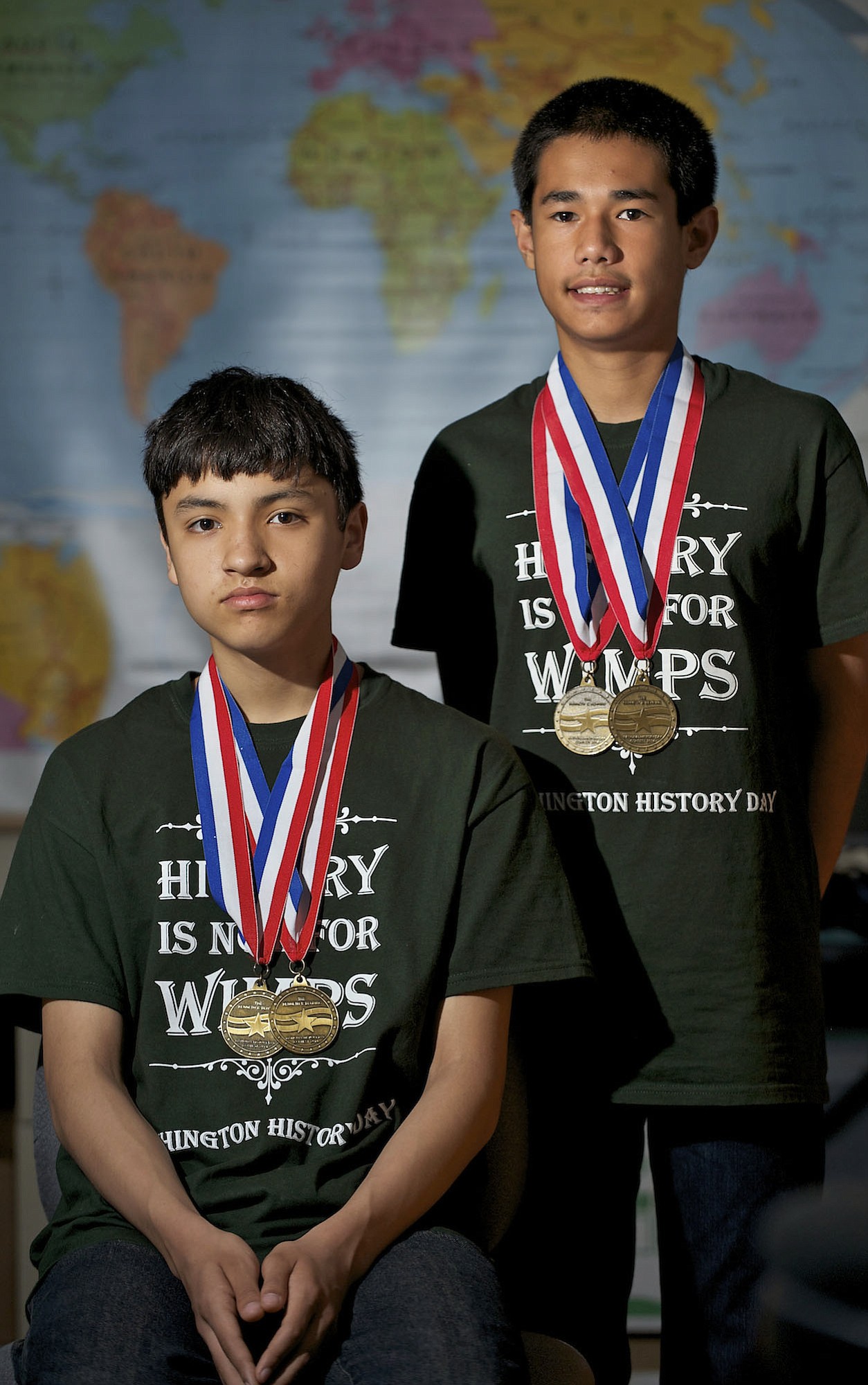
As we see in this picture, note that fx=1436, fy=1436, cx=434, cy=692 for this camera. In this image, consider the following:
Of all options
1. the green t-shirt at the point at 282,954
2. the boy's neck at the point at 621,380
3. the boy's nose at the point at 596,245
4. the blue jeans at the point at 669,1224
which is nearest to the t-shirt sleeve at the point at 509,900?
the green t-shirt at the point at 282,954

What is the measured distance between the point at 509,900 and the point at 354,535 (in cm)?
48

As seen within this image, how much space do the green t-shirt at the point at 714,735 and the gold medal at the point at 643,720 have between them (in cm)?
1

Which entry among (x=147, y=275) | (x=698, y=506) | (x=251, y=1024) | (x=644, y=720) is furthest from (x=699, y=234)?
(x=147, y=275)

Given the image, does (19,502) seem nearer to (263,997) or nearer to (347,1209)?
(263,997)

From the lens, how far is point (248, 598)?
1584 mm

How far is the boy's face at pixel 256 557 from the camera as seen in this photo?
1588 mm

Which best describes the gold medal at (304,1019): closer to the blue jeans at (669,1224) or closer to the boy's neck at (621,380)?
the blue jeans at (669,1224)

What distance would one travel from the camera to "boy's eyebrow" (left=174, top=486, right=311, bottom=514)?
161cm

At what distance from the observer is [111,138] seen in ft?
10.1

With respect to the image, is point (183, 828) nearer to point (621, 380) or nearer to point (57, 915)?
point (57, 915)

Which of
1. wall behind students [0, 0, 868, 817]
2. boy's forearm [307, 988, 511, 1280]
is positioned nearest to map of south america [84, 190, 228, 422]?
wall behind students [0, 0, 868, 817]

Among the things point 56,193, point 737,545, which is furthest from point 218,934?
point 56,193

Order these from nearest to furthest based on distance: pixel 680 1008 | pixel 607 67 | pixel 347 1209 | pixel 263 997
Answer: pixel 347 1209, pixel 263 997, pixel 680 1008, pixel 607 67

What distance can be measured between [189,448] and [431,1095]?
2.50ft
